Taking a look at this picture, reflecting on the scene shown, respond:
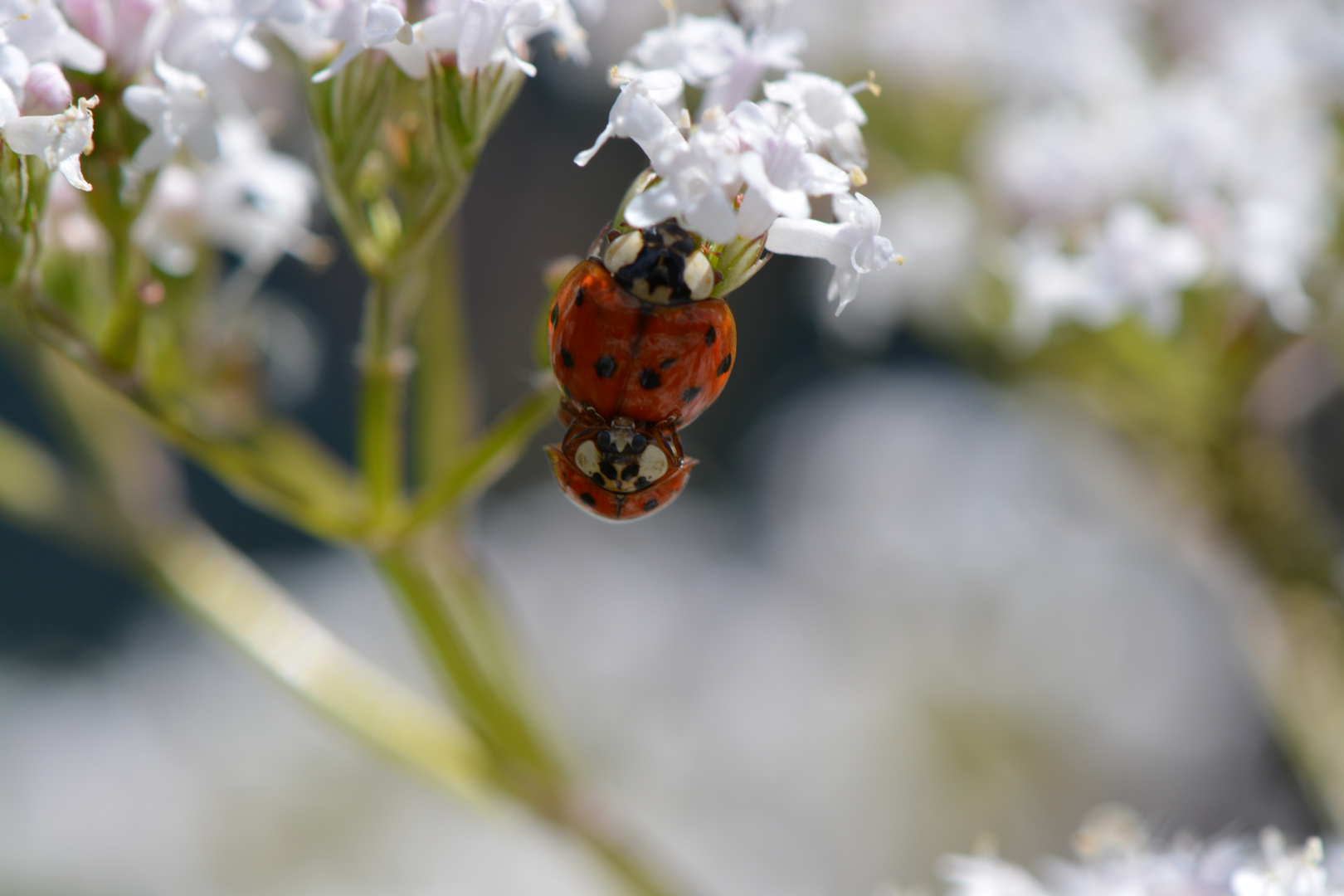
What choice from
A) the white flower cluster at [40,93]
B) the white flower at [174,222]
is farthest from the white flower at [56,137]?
the white flower at [174,222]

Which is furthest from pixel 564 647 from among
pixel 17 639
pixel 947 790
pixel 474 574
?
pixel 17 639

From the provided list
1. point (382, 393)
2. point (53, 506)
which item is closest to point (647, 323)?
point (382, 393)

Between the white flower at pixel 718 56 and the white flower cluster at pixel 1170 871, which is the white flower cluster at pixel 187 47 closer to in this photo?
the white flower at pixel 718 56

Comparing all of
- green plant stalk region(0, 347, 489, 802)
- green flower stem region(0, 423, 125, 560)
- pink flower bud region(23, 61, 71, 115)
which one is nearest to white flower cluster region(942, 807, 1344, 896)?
green plant stalk region(0, 347, 489, 802)

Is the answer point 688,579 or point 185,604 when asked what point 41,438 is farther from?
point 185,604

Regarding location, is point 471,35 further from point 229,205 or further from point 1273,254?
point 1273,254
